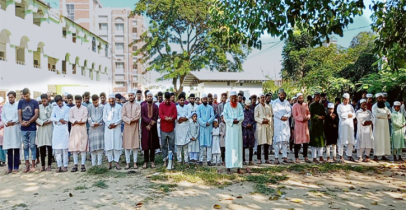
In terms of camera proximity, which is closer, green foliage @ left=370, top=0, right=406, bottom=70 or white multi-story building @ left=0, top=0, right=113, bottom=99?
green foliage @ left=370, top=0, right=406, bottom=70

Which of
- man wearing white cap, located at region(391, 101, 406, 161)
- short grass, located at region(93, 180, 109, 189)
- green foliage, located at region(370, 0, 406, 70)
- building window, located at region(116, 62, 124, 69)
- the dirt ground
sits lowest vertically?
the dirt ground

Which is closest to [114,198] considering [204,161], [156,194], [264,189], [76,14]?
[156,194]

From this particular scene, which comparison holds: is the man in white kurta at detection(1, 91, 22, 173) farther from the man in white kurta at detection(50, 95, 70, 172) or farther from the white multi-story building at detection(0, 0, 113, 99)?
the white multi-story building at detection(0, 0, 113, 99)

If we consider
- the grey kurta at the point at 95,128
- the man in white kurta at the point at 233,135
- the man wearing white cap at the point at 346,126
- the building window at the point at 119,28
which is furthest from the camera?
the building window at the point at 119,28

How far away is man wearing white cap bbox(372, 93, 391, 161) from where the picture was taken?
31.9ft

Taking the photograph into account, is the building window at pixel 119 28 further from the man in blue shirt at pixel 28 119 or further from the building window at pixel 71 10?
the man in blue shirt at pixel 28 119

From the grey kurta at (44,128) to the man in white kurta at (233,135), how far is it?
4327 millimetres

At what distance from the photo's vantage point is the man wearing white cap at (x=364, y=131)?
31.9 ft

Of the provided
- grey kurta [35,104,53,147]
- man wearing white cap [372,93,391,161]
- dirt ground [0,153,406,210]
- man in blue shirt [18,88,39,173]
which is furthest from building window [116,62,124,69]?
man wearing white cap [372,93,391,161]

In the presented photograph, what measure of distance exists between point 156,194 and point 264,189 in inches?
76.2

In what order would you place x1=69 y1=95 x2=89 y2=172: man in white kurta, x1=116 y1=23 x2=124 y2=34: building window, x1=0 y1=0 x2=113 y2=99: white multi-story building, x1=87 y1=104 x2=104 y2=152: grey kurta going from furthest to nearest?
x1=116 y1=23 x2=124 y2=34: building window
x1=0 y1=0 x2=113 y2=99: white multi-story building
x1=87 y1=104 x2=104 y2=152: grey kurta
x1=69 y1=95 x2=89 y2=172: man in white kurta

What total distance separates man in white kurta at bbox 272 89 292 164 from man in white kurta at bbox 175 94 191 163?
7.75 feet

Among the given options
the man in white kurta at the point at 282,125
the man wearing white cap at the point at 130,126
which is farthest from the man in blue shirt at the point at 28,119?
the man in white kurta at the point at 282,125

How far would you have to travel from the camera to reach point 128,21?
68.9m
